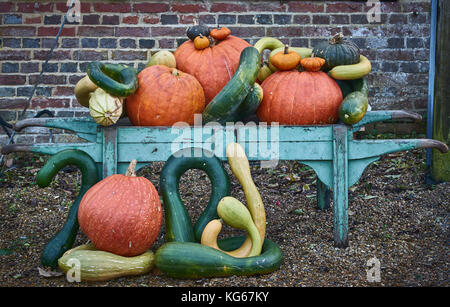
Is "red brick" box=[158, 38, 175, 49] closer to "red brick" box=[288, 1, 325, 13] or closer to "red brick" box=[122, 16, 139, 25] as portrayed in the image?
"red brick" box=[122, 16, 139, 25]

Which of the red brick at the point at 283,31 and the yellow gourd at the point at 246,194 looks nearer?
the yellow gourd at the point at 246,194

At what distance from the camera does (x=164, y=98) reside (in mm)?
2660

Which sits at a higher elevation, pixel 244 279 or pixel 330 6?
pixel 330 6

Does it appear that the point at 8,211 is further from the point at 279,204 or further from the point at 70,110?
the point at 279,204

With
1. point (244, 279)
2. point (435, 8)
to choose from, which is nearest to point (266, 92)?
point (244, 279)

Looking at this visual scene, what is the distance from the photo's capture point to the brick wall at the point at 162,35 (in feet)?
15.1

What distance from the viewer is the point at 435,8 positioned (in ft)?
12.9

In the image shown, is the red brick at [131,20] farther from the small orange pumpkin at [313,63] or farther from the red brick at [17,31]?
the small orange pumpkin at [313,63]

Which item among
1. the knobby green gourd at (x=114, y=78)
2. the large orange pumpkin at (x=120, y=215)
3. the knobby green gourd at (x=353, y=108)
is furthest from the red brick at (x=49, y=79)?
the knobby green gourd at (x=353, y=108)

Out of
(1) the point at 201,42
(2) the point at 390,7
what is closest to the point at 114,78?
(1) the point at 201,42

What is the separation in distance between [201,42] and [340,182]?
1.17 m

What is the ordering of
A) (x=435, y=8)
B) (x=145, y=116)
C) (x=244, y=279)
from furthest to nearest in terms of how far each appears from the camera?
(x=435, y=8)
(x=145, y=116)
(x=244, y=279)

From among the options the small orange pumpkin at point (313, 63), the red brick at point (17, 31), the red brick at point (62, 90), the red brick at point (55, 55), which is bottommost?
the red brick at point (62, 90)

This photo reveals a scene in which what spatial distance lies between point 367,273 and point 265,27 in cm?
296
